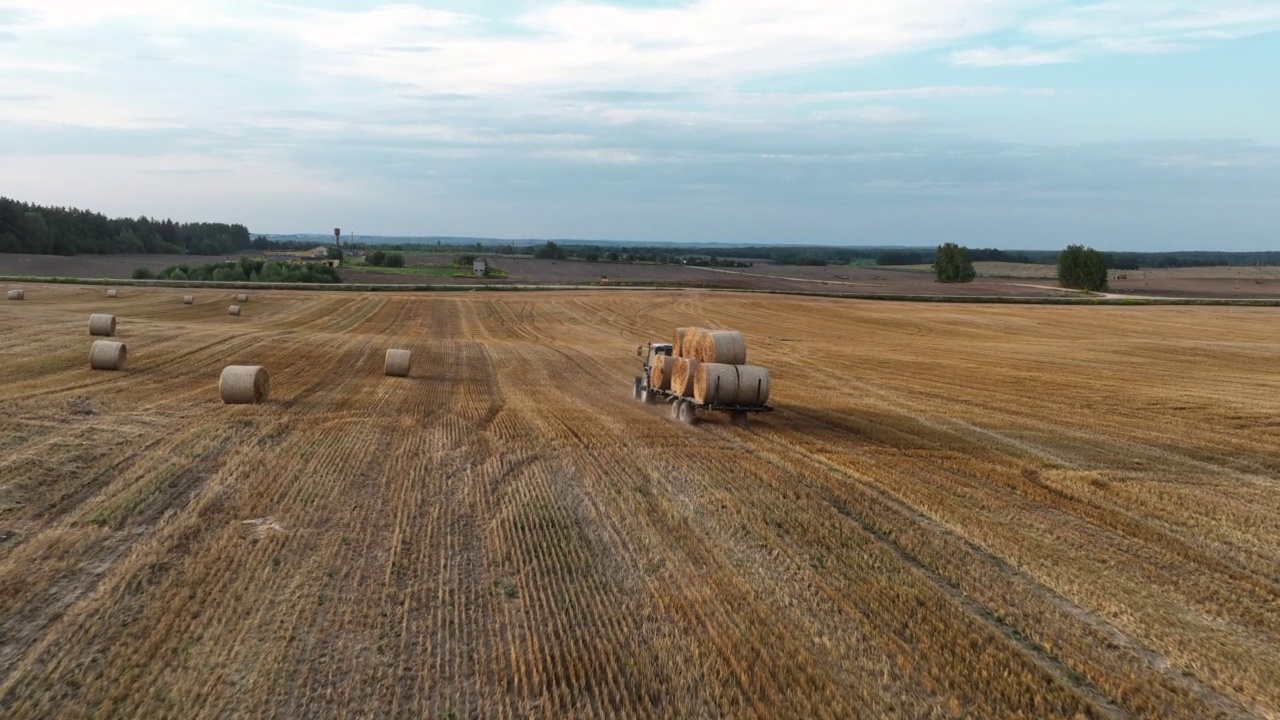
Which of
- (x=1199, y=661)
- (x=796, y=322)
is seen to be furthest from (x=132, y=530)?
(x=796, y=322)

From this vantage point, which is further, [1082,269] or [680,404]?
[1082,269]

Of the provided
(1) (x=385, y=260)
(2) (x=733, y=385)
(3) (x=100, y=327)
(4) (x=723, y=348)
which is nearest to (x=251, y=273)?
(1) (x=385, y=260)

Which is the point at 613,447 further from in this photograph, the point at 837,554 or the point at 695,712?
the point at 695,712

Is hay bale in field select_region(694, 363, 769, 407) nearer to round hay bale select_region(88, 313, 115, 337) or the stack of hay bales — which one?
the stack of hay bales

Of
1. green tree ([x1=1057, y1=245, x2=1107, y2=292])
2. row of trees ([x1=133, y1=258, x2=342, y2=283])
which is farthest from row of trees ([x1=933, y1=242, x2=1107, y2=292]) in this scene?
row of trees ([x1=133, y1=258, x2=342, y2=283])

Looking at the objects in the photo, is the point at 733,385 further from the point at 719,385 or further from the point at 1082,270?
the point at 1082,270

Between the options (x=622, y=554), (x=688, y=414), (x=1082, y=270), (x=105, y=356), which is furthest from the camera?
(x=1082, y=270)
